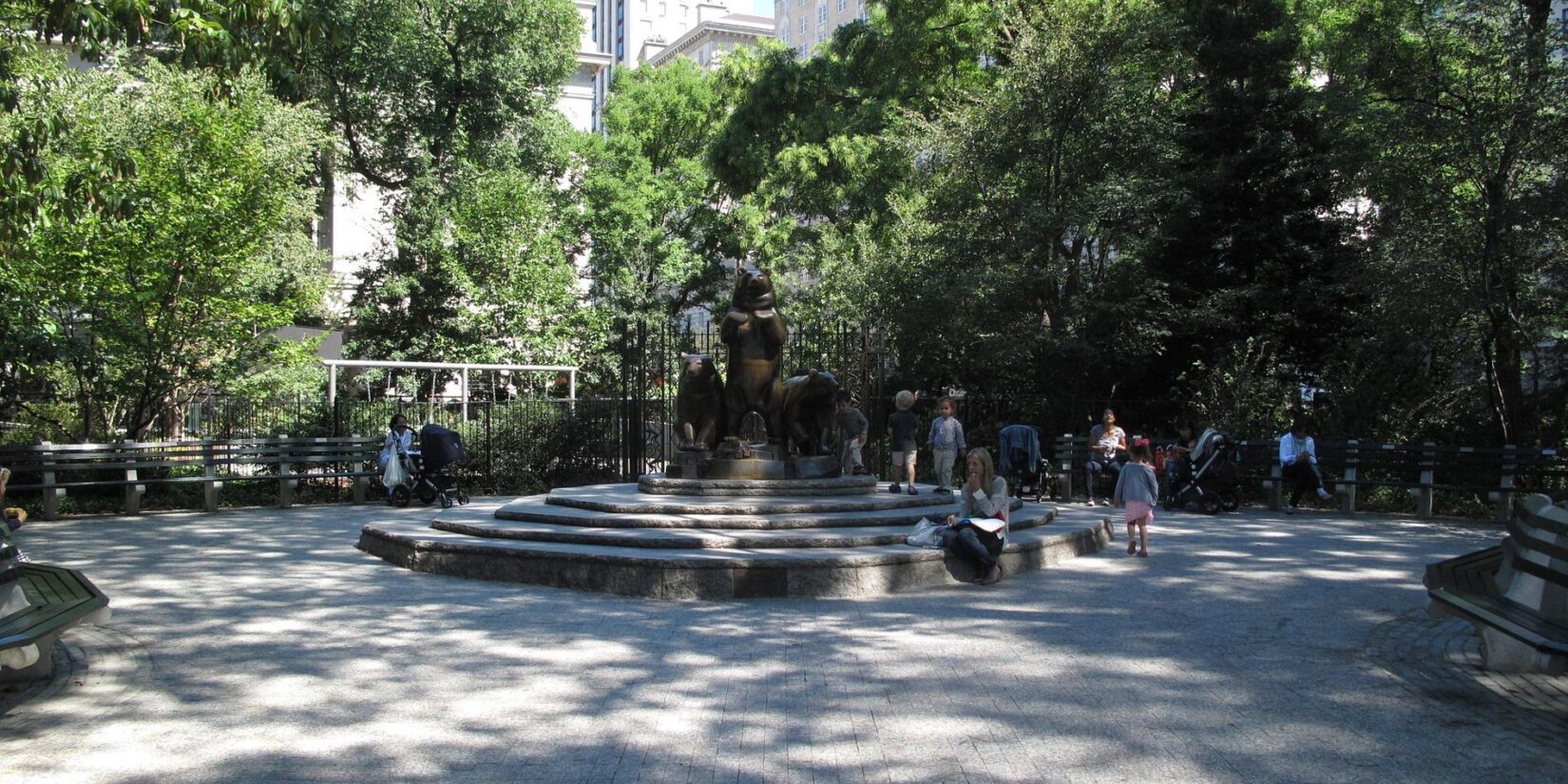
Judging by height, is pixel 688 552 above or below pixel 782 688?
above

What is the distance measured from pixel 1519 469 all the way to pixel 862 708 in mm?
14692

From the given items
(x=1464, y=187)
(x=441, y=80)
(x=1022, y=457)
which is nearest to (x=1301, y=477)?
(x=1022, y=457)

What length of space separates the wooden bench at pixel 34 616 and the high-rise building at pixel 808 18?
273ft

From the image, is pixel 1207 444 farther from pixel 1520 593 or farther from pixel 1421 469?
pixel 1520 593

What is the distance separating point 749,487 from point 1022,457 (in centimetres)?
698

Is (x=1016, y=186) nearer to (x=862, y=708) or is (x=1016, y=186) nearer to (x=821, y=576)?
(x=821, y=576)

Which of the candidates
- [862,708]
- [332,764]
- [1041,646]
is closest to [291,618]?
[332,764]

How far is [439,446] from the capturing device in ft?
56.7

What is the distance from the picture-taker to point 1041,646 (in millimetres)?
7762

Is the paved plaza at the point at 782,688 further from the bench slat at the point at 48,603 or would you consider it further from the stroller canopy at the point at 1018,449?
the stroller canopy at the point at 1018,449

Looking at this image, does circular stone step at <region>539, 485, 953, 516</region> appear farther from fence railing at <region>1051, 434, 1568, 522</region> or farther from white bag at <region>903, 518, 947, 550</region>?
fence railing at <region>1051, 434, 1568, 522</region>

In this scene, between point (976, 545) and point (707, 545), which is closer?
point (976, 545)

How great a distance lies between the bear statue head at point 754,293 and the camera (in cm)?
1352

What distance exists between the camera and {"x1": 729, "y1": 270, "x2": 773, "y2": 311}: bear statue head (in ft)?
44.3
